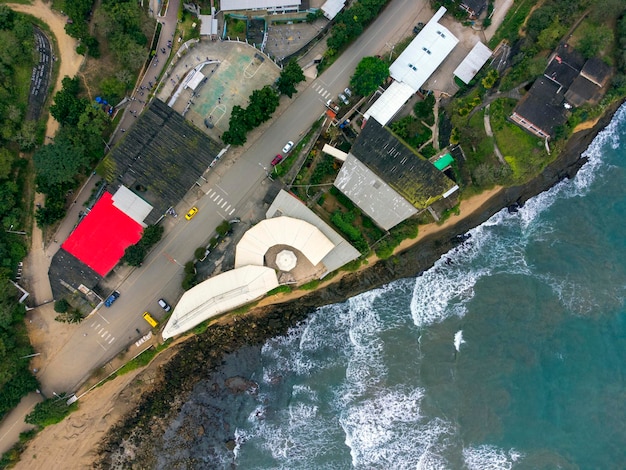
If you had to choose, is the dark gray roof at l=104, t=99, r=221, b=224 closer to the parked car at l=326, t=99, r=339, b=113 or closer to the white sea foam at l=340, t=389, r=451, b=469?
the parked car at l=326, t=99, r=339, b=113

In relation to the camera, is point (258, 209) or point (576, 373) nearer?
point (576, 373)

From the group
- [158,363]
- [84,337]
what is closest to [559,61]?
[158,363]

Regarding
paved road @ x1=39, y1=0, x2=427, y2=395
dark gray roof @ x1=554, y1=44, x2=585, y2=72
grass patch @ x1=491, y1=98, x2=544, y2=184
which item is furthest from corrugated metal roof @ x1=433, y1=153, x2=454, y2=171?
dark gray roof @ x1=554, y1=44, x2=585, y2=72

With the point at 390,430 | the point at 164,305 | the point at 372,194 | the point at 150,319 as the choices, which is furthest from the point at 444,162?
the point at 150,319

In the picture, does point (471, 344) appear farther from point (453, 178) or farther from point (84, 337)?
point (84, 337)

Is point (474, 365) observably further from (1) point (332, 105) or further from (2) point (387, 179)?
(1) point (332, 105)
